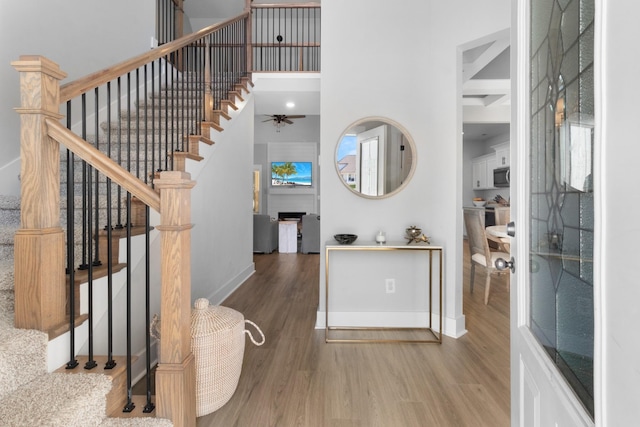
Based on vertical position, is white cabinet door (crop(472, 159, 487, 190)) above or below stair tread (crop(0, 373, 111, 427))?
above

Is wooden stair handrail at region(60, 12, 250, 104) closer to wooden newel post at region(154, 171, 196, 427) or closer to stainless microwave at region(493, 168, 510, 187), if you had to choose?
wooden newel post at region(154, 171, 196, 427)

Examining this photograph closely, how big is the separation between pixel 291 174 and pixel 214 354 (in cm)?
733

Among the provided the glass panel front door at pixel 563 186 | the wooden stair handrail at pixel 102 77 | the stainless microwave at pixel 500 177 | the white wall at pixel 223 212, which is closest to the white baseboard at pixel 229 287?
the white wall at pixel 223 212

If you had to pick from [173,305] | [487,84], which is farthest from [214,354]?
[487,84]

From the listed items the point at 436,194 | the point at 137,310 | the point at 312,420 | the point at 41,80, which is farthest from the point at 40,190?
the point at 436,194

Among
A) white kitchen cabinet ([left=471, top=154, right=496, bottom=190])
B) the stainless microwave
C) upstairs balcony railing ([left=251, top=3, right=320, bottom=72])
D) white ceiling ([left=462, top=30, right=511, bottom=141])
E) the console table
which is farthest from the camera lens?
white kitchen cabinet ([left=471, top=154, right=496, bottom=190])

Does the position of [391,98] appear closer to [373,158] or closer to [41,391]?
[373,158]

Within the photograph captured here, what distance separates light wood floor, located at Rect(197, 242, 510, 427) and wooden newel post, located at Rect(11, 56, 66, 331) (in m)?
0.95

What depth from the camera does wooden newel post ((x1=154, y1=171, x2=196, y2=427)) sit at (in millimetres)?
1306

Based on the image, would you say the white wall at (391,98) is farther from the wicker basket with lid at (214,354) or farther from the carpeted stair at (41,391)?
the carpeted stair at (41,391)

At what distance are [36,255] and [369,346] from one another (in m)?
2.13

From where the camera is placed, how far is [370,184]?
285 centimetres

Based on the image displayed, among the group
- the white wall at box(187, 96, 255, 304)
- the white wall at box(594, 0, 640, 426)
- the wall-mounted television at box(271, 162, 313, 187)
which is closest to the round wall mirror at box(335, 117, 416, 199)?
the white wall at box(187, 96, 255, 304)

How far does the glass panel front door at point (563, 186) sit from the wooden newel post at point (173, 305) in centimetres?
132
